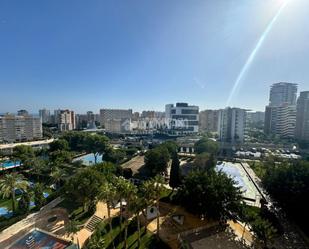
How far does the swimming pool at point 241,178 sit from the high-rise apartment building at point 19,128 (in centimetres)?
8045

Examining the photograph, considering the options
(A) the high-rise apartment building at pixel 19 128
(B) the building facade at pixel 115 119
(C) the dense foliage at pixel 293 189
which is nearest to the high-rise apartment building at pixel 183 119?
(B) the building facade at pixel 115 119

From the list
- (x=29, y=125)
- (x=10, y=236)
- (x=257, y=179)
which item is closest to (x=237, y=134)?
(x=257, y=179)

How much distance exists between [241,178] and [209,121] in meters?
86.5

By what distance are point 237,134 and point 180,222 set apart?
62.5 m

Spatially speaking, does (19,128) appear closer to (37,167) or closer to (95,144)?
(95,144)

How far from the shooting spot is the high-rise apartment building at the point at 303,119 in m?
80.9

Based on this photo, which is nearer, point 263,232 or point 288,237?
point 263,232

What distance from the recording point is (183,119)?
320 feet

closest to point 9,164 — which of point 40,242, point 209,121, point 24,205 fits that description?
point 24,205

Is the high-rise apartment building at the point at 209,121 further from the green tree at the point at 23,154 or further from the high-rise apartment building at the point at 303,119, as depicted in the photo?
the green tree at the point at 23,154

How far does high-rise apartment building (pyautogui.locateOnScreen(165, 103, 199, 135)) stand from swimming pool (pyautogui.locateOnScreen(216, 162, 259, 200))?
49188 mm

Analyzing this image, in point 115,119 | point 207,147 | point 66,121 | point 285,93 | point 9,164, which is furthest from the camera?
point 285,93

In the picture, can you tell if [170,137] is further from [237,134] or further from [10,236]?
[10,236]

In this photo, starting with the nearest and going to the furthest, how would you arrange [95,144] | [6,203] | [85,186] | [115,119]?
[85,186], [6,203], [95,144], [115,119]
